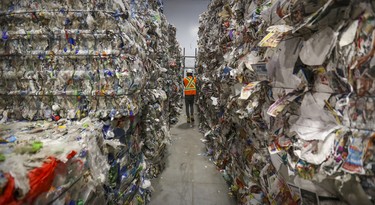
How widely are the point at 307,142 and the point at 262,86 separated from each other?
28.7 inches

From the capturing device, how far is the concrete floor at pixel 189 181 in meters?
2.78

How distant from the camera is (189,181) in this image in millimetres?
3225

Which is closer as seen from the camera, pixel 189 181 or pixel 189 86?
pixel 189 181

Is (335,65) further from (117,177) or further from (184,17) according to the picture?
(184,17)

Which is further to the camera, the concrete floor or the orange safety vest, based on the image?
the orange safety vest

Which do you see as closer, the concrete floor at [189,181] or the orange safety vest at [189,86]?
the concrete floor at [189,181]

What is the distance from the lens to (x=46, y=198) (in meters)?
0.89

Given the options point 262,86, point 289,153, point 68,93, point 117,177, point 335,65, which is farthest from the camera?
point 117,177

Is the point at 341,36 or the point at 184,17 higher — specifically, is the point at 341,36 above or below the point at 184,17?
below

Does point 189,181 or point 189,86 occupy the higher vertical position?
point 189,86

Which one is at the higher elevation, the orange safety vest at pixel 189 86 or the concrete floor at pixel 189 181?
the orange safety vest at pixel 189 86

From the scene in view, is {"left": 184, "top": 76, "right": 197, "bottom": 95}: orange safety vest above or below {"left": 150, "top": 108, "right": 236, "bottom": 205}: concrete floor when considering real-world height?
above

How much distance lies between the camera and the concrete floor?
2.78 metres

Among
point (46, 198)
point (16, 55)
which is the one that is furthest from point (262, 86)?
point (16, 55)
